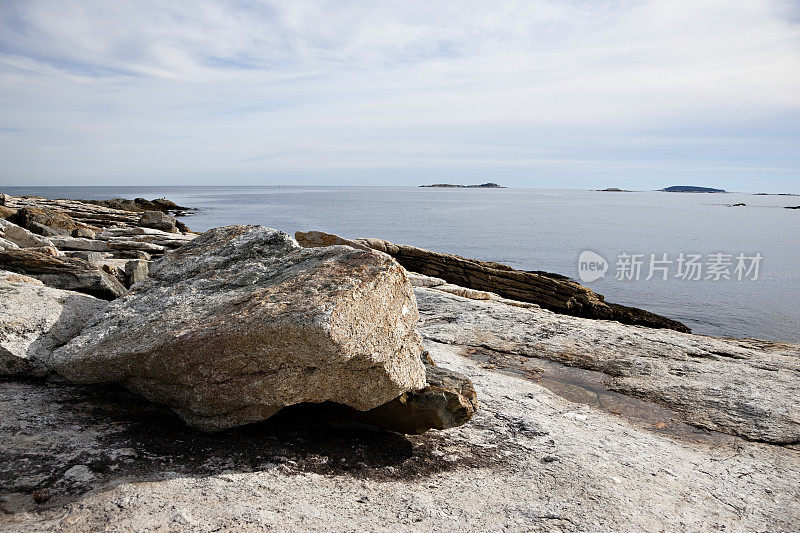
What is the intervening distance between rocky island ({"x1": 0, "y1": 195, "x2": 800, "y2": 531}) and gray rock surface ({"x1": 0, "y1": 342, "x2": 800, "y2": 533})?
20mm

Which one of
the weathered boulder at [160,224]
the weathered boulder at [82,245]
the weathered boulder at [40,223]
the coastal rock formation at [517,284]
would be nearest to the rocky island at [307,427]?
the weathered boulder at [82,245]

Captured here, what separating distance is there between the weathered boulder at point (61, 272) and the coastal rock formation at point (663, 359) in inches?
206

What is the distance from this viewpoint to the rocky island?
12.8 feet

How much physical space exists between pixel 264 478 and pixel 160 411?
1.60 meters

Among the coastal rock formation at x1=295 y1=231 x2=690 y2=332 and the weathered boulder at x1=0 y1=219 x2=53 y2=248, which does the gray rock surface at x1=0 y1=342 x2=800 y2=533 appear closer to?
the weathered boulder at x1=0 y1=219 x2=53 y2=248

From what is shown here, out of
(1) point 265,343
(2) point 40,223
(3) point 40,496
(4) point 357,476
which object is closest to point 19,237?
(2) point 40,223

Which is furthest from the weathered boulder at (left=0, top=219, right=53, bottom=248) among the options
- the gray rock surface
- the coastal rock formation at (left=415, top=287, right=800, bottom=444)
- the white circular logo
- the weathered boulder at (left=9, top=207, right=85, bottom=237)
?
the white circular logo

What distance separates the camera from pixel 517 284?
1895 centimetres

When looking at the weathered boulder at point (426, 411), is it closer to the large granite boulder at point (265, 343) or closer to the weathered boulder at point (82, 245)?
the large granite boulder at point (265, 343)

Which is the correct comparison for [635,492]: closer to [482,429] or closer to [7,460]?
[482,429]

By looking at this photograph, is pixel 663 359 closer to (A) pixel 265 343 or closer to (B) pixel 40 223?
(A) pixel 265 343

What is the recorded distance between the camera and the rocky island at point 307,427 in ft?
12.8

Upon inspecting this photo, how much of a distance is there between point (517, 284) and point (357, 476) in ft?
50.0

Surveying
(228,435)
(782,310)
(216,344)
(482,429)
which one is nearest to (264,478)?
(228,435)
